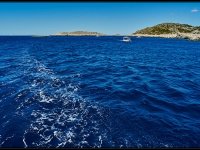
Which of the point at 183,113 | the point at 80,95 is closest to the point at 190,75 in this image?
the point at 183,113

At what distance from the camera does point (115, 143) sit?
12180mm

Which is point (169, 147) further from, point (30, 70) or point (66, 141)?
point (30, 70)

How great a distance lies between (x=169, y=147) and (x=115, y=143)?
9.38ft

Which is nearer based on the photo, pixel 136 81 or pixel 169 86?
pixel 169 86

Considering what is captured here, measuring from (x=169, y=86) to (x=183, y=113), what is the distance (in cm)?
775

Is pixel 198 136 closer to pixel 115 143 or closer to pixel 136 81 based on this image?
pixel 115 143

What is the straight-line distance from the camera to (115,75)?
2972cm

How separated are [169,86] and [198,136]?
1163cm

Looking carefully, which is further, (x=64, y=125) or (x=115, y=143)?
(x=64, y=125)

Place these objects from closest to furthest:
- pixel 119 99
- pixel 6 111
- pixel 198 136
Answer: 1. pixel 198 136
2. pixel 6 111
3. pixel 119 99

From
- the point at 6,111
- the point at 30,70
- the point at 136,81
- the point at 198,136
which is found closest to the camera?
the point at 198,136

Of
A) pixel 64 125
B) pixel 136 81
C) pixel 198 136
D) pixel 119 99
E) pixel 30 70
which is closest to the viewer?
pixel 198 136

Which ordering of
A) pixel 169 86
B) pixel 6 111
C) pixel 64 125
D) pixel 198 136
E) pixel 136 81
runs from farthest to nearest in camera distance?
pixel 136 81, pixel 169 86, pixel 6 111, pixel 64 125, pixel 198 136

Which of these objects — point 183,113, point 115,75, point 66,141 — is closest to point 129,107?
point 183,113
